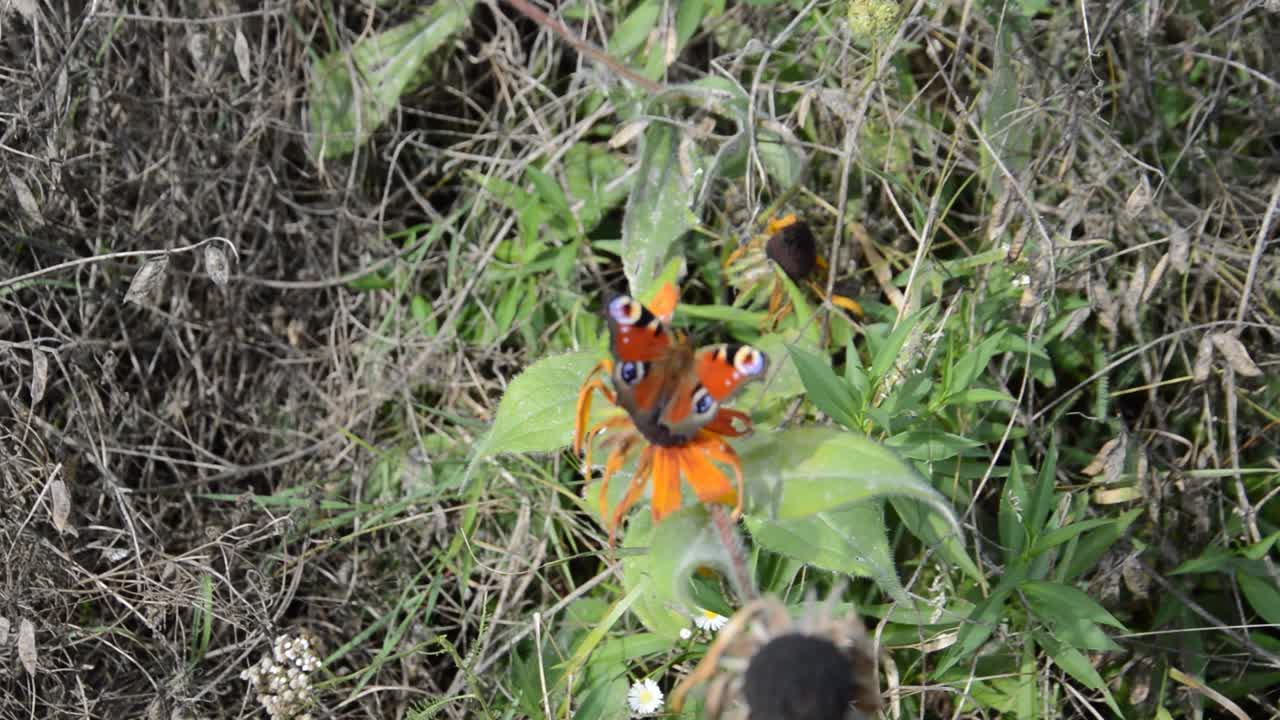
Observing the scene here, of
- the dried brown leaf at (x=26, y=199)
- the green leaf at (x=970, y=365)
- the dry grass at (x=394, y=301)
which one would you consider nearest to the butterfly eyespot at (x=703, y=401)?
the green leaf at (x=970, y=365)

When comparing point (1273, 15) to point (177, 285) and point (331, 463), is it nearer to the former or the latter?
point (331, 463)

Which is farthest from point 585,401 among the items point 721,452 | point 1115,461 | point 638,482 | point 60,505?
point 60,505

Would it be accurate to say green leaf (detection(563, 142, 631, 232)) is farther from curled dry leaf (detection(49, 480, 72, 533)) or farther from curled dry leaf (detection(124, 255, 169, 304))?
curled dry leaf (detection(49, 480, 72, 533))

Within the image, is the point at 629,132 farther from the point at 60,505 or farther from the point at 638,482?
the point at 60,505

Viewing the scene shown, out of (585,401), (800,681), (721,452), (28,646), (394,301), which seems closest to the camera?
(800,681)

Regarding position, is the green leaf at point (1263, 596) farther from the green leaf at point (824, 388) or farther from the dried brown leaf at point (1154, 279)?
the green leaf at point (824, 388)

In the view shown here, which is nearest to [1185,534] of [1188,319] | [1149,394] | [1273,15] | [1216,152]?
[1149,394]
